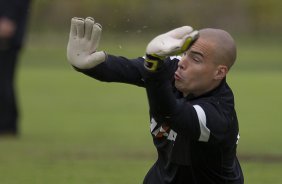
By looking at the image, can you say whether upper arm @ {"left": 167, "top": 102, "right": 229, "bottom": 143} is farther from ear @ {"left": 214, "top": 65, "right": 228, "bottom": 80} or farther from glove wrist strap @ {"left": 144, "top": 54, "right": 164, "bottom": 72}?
glove wrist strap @ {"left": 144, "top": 54, "right": 164, "bottom": 72}

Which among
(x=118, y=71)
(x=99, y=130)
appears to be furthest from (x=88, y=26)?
(x=99, y=130)

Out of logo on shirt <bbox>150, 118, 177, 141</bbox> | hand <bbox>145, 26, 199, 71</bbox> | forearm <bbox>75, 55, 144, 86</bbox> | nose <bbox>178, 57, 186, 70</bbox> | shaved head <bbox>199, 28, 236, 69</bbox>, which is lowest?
logo on shirt <bbox>150, 118, 177, 141</bbox>

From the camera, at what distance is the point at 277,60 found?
92.3 ft

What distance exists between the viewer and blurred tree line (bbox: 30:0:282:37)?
28.7 m

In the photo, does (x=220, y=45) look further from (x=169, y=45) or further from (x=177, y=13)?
(x=177, y=13)

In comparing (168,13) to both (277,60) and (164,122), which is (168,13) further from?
(164,122)

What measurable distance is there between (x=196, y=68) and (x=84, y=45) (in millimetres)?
748

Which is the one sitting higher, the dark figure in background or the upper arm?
the upper arm

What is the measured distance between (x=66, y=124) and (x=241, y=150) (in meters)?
3.83

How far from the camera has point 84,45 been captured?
19.0 feet

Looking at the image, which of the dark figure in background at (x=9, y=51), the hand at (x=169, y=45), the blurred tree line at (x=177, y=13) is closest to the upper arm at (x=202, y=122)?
the hand at (x=169, y=45)

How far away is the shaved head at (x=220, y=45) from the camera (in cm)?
595

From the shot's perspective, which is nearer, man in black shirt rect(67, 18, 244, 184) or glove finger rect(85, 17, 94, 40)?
man in black shirt rect(67, 18, 244, 184)

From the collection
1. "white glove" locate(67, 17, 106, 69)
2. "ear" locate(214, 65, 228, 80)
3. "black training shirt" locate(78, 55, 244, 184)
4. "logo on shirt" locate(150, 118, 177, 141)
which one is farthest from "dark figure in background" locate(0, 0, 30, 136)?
"ear" locate(214, 65, 228, 80)
